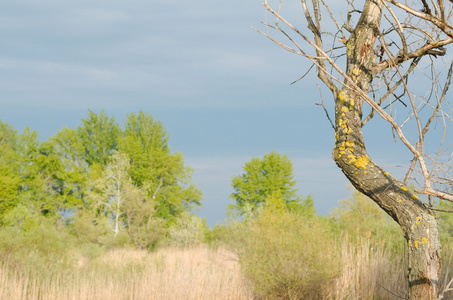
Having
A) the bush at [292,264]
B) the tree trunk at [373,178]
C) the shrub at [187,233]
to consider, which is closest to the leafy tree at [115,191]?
the shrub at [187,233]

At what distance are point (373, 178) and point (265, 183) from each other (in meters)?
23.9

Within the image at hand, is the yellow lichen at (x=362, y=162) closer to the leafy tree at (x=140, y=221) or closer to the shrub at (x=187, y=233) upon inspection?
the leafy tree at (x=140, y=221)

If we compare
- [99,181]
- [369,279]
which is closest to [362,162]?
[369,279]

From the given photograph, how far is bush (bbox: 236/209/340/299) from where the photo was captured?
26.2 ft

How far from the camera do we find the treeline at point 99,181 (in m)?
24.6

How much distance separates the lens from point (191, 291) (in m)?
7.98

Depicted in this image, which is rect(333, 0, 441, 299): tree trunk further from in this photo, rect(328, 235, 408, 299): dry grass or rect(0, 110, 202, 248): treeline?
rect(0, 110, 202, 248): treeline

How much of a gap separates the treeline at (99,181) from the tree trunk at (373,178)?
20581mm

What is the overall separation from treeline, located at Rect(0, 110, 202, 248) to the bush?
15.9 metres

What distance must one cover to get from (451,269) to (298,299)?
2.99 meters

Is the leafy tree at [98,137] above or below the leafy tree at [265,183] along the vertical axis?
above

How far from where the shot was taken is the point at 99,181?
88.6 feet

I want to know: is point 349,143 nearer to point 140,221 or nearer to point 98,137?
point 140,221

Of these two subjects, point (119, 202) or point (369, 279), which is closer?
point (369, 279)
